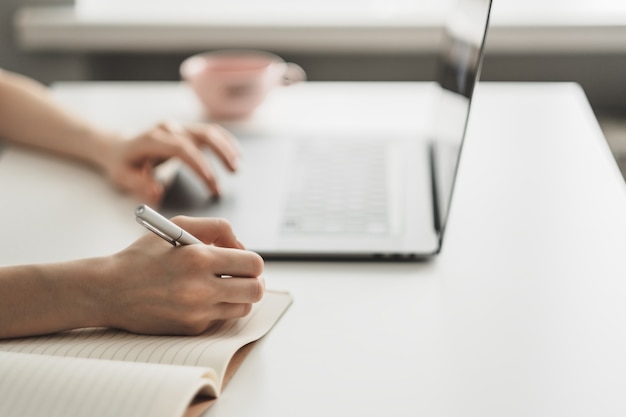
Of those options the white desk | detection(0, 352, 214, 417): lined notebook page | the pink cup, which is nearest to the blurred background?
the pink cup

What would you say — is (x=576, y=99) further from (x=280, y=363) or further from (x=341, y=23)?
(x=280, y=363)

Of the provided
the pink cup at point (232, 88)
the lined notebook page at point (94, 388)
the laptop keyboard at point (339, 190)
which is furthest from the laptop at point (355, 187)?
the lined notebook page at point (94, 388)

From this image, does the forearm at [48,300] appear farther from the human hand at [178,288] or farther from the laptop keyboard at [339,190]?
the laptop keyboard at [339,190]

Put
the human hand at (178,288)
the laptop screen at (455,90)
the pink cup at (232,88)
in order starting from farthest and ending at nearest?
the pink cup at (232,88) → the laptop screen at (455,90) → the human hand at (178,288)

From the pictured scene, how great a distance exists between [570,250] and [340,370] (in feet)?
1.06

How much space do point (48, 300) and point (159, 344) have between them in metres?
0.11

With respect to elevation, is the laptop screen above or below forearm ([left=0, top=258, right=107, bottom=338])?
above

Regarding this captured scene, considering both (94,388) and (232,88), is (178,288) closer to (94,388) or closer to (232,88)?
(94,388)

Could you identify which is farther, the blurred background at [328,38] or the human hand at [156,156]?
the blurred background at [328,38]

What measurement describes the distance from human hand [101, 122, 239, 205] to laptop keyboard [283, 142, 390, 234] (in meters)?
0.10

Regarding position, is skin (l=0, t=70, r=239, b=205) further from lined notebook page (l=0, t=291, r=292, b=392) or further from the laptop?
lined notebook page (l=0, t=291, r=292, b=392)

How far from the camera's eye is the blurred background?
1.70 m

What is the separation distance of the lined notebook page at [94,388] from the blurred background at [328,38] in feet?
4.18

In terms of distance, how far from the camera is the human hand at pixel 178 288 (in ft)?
2.18
